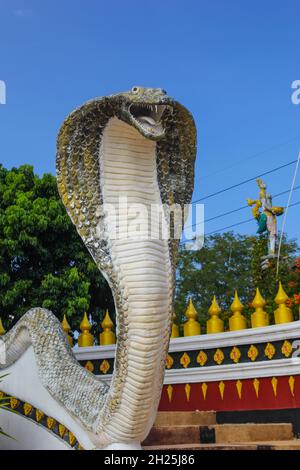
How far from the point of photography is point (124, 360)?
12.6 ft

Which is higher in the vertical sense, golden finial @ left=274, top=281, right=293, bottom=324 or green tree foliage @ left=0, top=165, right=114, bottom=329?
green tree foliage @ left=0, top=165, right=114, bottom=329

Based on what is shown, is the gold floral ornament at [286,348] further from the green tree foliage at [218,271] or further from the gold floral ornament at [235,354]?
the green tree foliage at [218,271]

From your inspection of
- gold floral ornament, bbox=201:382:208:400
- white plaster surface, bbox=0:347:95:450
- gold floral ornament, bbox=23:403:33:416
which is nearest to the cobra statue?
white plaster surface, bbox=0:347:95:450

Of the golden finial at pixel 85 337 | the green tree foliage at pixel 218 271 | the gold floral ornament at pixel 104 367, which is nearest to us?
the gold floral ornament at pixel 104 367

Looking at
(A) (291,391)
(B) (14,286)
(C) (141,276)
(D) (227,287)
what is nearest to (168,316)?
(C) (141,276)

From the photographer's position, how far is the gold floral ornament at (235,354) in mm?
5820

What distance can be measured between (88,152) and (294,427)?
2772 millimetres

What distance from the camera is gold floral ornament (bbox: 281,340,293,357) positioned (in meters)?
5.44

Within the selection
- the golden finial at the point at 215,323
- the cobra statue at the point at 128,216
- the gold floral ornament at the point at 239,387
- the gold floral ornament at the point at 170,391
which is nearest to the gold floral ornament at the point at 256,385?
the gold floral ornament at the point at 239,387

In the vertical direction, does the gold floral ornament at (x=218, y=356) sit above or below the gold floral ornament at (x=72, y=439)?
above

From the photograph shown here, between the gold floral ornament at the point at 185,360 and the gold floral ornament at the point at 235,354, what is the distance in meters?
0.49

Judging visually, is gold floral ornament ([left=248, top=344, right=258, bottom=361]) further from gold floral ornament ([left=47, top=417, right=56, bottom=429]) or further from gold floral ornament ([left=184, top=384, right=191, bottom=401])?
gold floral ornament ([left=47, top=417, right=56, bottom=429])

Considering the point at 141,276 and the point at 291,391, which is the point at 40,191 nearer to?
the point at 291,391

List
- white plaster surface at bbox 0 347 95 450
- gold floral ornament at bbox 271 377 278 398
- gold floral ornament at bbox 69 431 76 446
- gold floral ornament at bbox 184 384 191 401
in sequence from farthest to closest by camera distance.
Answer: gold floral ornament at bbox 184 384 191 401 < gold floral ornament at bbox 271 377 278 398 < white plaster surface at bbox 0 347 95 450 < gold floral ornament at bbox 69 431 76 446
